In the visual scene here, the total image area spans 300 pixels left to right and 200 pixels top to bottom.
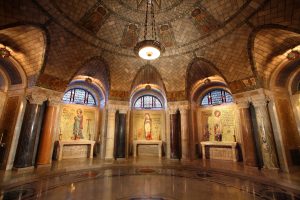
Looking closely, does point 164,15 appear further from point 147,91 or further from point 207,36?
point 147,91

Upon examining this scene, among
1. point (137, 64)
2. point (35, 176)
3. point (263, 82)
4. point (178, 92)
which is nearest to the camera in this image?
point (35, 176)

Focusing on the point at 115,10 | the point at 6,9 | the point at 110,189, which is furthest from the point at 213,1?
the point at 110,189

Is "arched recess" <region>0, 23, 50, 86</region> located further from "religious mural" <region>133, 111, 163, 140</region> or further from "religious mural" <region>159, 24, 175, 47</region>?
"religious mural" <region>133, 111, 163, 140</region>

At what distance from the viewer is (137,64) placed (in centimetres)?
1028

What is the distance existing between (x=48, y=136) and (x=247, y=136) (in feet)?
33.3

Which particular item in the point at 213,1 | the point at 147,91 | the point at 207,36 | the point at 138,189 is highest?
the point at 213,1

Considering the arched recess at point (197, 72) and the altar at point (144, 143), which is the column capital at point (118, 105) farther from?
the arched recess at point (197, 72)

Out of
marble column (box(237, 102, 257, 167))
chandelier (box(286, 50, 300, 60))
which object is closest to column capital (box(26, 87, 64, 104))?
marble column (box(237, 102, 257, 167))

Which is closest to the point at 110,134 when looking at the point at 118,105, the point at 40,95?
the point at 118,105

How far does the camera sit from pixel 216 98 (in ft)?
39.7

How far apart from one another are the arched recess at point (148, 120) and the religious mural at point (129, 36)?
3.35 meters

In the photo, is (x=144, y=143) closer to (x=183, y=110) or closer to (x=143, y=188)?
(x=183, y=110)

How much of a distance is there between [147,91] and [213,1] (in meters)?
8.74

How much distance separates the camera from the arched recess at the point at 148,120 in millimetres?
12359
